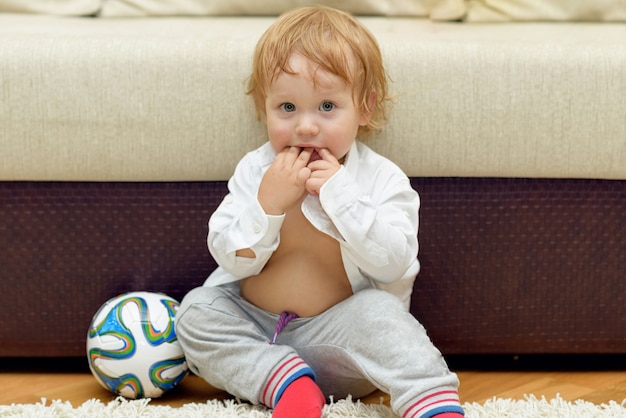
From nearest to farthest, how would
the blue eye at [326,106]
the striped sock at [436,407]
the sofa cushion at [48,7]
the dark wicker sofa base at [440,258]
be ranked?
the striped sock at [436,407] < the blue eye at [326,106] < the dark wicker sofa base at [440,258] < the sofa cushion at [48,7]

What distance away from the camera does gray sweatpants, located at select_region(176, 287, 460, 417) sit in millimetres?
998

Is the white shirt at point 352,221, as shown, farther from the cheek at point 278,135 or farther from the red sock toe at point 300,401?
the red sock toe at point 300,401

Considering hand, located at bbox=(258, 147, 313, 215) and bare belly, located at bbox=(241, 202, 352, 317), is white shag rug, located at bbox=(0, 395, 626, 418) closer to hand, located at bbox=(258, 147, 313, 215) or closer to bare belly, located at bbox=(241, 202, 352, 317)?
bare belly, located at bbox=(241, 202, 352, 317)

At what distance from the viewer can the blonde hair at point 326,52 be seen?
3.44 feet

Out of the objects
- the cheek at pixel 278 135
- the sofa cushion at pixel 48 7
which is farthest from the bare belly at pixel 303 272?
the sofa cushion at pixel 48 7

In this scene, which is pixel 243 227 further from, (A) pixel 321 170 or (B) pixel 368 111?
(B) pixel 368 111

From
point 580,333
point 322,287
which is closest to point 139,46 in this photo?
point 322,287

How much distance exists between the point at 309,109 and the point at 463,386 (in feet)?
1.59

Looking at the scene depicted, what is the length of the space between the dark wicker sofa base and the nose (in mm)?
185

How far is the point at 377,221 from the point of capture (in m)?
1.04

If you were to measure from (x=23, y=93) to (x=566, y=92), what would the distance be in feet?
2.54

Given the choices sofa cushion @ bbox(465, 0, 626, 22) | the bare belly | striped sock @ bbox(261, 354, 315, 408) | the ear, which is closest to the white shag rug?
striped sock @ bbox(261, 354, 315, 408)

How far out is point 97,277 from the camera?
1213mm

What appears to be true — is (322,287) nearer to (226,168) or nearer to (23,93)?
(226,168)
